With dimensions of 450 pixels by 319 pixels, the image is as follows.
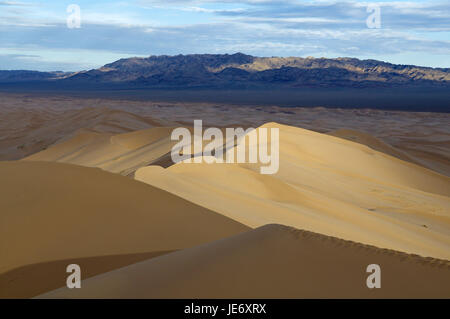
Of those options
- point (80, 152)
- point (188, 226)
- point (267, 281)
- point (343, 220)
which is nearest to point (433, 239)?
point (343, 220)

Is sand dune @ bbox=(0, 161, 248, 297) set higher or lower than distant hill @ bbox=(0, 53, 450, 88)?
lower
